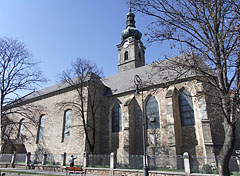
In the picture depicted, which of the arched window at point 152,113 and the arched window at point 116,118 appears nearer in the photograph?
the arched window at point 152,113

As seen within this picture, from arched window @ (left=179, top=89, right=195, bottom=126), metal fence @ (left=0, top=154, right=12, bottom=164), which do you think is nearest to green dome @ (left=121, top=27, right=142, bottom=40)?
arched window @ (left=179, top=89, right=195, bottom=126)

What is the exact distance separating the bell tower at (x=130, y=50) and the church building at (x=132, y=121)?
6657mm

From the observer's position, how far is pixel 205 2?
668cm

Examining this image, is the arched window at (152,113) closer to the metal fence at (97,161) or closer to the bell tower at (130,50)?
the metal fence at (97,161)

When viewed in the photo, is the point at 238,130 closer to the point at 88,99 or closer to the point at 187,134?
the point at 187,134

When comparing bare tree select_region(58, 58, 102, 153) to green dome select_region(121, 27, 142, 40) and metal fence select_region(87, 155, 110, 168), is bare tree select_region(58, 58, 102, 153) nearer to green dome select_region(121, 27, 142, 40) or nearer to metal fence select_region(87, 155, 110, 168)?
metal fence select_region(87, 155, 110, 168)

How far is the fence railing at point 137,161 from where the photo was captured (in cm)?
1094

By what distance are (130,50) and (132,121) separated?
16954 mm

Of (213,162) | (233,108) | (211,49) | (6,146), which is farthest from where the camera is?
(6,146)

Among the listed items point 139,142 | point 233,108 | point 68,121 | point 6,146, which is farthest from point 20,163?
point 233,108

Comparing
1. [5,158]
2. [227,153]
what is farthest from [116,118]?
[227,153]

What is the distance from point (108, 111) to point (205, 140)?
1026 cm

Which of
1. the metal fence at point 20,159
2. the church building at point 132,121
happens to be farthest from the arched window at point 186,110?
the metal fence at point 20,159

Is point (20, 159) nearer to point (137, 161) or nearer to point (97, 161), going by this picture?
point (97, 161)
